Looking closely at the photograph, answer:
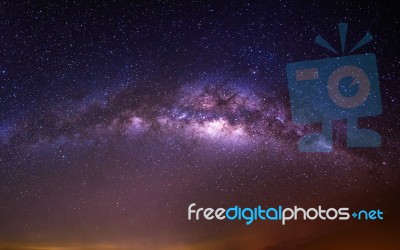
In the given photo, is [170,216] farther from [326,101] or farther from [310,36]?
[310,36]

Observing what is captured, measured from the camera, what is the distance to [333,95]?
6281 mm

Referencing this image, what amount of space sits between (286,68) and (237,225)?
6.65 feet

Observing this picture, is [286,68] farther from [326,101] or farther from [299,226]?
[299,226]

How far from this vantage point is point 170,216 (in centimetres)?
613

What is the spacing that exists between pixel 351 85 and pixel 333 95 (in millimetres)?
257

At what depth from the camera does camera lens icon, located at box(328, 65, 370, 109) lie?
628cm

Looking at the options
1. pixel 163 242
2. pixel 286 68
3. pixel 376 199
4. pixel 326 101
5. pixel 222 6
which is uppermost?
pixel 222 6

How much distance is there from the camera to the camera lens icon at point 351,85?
6281 millimetres

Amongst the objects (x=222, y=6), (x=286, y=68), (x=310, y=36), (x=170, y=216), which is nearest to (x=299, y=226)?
(x=170, y=216)

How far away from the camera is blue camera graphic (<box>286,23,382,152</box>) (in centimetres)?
626

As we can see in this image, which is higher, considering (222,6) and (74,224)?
(222,6)

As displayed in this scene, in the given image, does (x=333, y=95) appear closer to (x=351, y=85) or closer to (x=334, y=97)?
(x=334, y=97)

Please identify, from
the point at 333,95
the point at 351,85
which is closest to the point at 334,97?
the point at 333,95

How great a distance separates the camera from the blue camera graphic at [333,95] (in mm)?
6258
